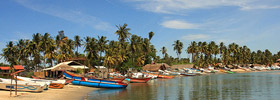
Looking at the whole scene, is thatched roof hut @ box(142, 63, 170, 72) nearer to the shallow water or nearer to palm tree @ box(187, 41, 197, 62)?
palm tree @ box(187, 41, 197, 62)

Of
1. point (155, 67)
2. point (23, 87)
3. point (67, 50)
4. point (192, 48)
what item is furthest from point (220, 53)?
point (23, 87)

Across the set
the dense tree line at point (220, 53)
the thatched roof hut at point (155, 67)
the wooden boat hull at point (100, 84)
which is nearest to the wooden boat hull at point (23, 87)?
the wooden boat hull at point (100, 84)

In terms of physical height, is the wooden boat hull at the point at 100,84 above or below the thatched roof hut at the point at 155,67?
below

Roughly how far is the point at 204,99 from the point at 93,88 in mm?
21139

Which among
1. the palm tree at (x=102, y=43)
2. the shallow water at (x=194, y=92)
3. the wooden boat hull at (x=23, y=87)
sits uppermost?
the palm tree at (x=102, y=43)

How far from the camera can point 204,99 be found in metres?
27.8

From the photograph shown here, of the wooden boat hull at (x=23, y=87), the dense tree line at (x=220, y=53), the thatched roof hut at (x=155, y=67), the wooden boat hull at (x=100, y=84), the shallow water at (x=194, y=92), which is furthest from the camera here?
the dense tree line at (x=220, y=53)

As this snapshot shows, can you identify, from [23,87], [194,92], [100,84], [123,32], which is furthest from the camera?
[123,32]

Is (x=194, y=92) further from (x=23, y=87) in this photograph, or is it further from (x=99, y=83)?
(x=23, y=87)

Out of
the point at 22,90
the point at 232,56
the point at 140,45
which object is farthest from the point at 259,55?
the point at 22,90

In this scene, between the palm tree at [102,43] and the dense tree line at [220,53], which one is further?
the dense tree line at [220,53]

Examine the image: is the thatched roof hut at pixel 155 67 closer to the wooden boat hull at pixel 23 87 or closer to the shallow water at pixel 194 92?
the shallow water at pixel 194 92

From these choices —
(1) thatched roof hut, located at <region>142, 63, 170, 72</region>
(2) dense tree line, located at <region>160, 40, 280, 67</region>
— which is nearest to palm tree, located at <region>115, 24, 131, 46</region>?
(1) thatched roof hut, located at <region>142, 63, 170, 72</region>

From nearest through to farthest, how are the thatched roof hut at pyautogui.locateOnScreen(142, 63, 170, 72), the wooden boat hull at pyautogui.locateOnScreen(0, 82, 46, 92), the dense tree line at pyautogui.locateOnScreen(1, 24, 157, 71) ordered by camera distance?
the wooden boat hull at pyautogui.locateOnScreen(0, 82, 46, 92)
the dense tree line at pyautogui.locateOnScreen(1, 24, 157, 71)
the thatched roof hut at pyautogui.locateOnScreen(142, 63, 170, 72)
